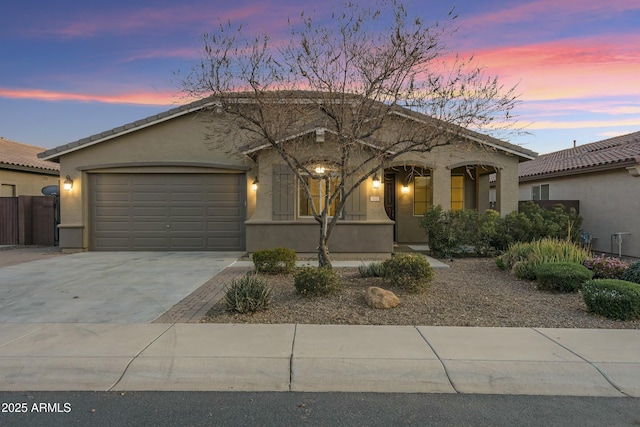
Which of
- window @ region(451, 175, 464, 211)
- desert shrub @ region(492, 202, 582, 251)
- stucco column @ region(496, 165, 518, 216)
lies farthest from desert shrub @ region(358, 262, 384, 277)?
window @ region(451, 175, 464, 211)

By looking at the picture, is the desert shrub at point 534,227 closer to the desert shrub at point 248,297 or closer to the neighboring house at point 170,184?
the neighboring house at point 170,184

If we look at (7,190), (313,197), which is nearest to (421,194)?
(313,197)

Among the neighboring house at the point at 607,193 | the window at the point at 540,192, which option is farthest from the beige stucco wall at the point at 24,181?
the window at the point at 540,192

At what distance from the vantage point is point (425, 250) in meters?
14.2

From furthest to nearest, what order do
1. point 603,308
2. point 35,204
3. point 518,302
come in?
point 35,204, point 518,302, point 603,308

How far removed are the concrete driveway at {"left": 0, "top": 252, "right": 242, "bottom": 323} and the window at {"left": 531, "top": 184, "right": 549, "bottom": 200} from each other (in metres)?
13.9

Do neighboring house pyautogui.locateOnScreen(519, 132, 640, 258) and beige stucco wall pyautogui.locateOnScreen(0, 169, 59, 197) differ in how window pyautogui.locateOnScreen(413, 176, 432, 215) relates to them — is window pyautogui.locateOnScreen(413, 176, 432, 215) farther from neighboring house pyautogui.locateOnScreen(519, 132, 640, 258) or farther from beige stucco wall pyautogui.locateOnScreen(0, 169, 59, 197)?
beige stucco wall pyautogui.locateOnScreen(0, 169, 59, 197)

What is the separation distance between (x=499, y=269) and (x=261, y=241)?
6752 millimetres

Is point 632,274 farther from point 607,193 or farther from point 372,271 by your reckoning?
point 607,193

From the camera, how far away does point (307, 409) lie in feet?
12.1

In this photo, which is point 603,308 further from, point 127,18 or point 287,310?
point 127,18

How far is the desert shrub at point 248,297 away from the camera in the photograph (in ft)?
20.6

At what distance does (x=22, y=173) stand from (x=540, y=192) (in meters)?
25.3

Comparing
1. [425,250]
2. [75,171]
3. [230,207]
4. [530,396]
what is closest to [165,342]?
[530,396]
